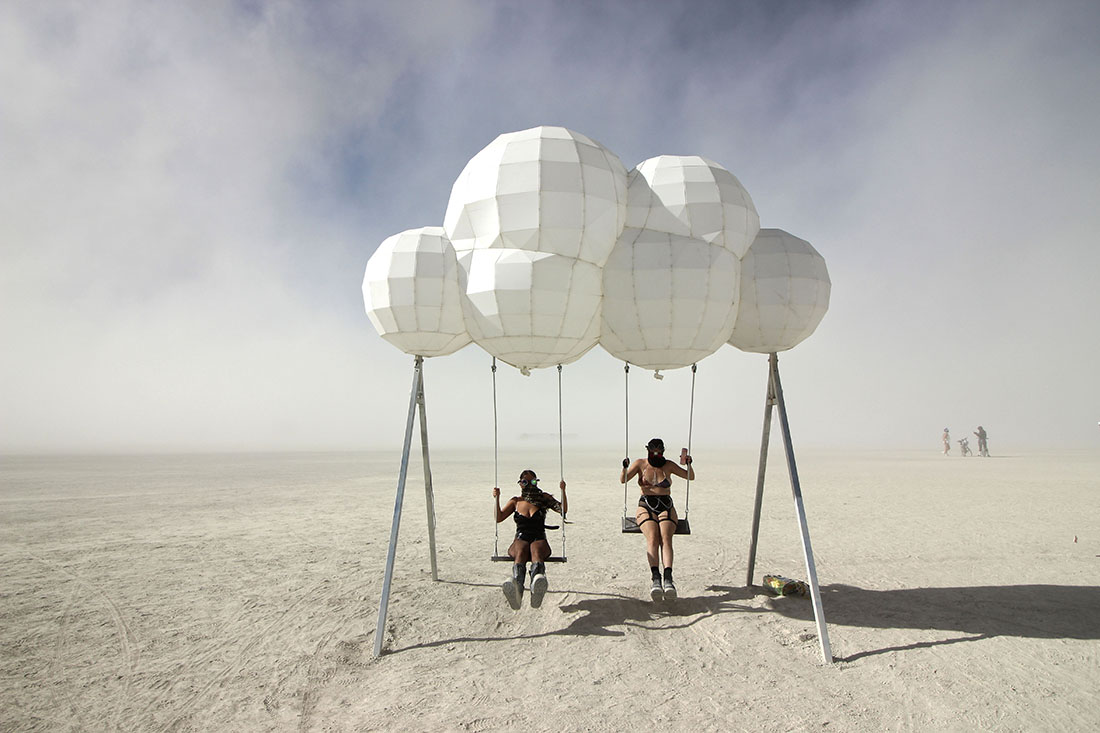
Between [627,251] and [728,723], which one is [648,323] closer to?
[627,251]

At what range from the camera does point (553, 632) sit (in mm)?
6688

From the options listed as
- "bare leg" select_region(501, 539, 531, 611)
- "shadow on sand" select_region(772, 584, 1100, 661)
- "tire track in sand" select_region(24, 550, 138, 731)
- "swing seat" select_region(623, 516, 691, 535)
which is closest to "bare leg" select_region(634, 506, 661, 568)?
"swing seat" select_region(623, 516, 691, 535)

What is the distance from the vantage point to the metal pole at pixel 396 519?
616cm

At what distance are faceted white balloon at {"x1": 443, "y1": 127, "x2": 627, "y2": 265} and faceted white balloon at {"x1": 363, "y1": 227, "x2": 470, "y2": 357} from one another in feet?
1.68

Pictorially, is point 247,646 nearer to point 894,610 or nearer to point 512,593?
point 512,593

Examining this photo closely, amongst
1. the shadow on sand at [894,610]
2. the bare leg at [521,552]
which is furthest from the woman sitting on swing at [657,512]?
the bare leg at [521,552]

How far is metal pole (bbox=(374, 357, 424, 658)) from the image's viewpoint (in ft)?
→ 20.2

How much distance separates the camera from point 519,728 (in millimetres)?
4535

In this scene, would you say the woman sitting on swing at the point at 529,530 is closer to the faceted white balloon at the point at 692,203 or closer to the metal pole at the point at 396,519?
the metal pole at the point at 396,519

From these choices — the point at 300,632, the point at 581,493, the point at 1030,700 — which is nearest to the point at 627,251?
the point at 1030,700

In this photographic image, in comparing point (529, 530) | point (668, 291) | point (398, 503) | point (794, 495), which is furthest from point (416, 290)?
point (794, 495)

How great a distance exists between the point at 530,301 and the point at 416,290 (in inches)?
59.6

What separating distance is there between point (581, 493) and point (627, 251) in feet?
51.5

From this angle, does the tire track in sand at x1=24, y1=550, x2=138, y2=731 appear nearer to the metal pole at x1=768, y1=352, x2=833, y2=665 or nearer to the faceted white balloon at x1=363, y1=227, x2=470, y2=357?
the faceted white balloon at x1=363, y1=227, x2=470, y2=357
